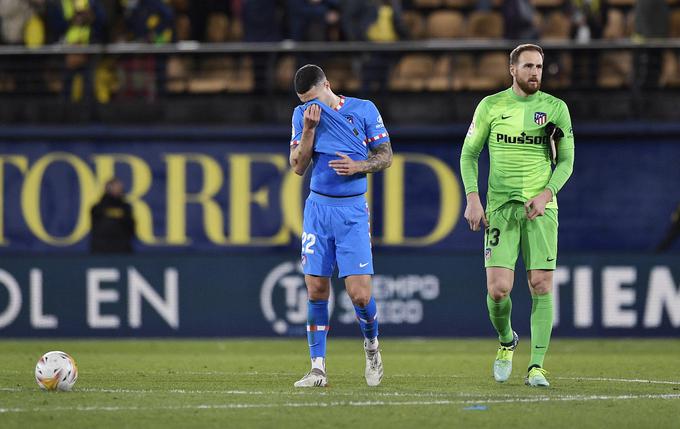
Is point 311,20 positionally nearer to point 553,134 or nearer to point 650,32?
point 650,32

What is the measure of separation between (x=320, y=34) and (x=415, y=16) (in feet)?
5.06

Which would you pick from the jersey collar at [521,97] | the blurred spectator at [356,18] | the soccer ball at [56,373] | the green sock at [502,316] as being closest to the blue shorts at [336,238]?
the green sock at [502,316]

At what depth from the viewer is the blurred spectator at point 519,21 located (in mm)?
17453

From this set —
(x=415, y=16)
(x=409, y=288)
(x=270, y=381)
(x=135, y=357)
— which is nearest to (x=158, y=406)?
(x=270, y=381)

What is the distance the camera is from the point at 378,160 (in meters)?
8.96

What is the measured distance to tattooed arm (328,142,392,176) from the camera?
881 centimetres

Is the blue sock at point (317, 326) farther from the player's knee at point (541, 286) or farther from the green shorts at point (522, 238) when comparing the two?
the player's knee at point (541, 286)

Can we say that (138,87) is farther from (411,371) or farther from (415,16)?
(411,371)

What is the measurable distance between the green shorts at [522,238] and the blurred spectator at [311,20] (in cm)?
877

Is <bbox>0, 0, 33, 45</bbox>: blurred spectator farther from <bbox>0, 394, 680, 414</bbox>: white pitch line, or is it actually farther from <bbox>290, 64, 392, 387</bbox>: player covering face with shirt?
<bbox>0, 394, 680, 414</bbox>: white pitch line

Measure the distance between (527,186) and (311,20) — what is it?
887cm

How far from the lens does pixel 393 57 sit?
17516mm

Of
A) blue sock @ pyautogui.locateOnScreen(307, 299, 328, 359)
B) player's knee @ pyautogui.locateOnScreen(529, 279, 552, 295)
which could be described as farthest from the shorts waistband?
player's knee @ pyautogui.locateOnScreen(529, 279, 552, 295)

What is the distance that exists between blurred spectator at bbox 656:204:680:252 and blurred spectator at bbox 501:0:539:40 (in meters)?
2.79
